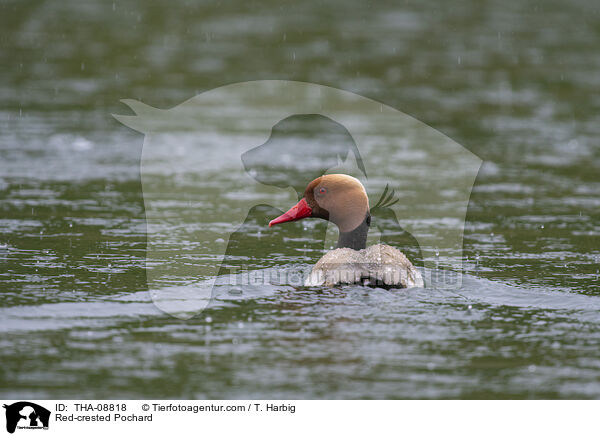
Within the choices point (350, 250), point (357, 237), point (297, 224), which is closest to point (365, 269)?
point (350, 250)

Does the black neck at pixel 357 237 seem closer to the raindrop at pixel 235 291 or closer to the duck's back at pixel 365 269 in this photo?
the duck's back at pixel 365 269

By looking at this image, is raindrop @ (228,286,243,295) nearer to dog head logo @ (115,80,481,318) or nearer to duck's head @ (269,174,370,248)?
dog head logo @ (115,80,481,318)

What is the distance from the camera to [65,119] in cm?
1642

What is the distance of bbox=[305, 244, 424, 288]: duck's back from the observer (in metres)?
8.27

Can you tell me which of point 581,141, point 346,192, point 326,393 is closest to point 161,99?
point 581,141

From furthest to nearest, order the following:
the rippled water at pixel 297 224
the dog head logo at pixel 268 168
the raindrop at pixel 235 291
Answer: the dog head logo at pixel 268 168 → the raindrop at pixel 235 291 → the rippled water at pixel 297 224

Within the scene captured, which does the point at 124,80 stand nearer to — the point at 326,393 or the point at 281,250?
the point at 281,250

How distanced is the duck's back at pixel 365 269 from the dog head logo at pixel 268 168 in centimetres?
57

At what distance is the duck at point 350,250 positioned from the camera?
8297 millimetres
